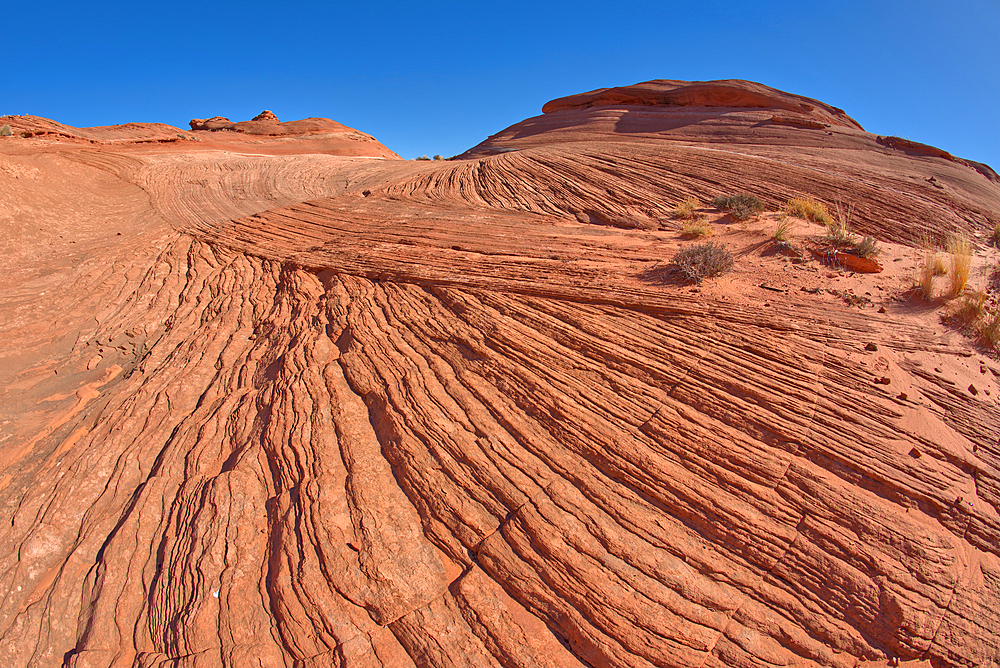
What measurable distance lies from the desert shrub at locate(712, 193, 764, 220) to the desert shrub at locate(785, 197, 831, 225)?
1.82ft

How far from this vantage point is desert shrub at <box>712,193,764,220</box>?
29.3 feet

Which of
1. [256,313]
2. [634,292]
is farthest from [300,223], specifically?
[634,292]

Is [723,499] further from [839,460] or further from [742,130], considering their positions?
[742,130]

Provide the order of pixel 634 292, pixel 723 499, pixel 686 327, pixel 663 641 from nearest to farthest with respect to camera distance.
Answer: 1. pixel 663 641
2. pixel 723 499
3. pixel 686 327
4. pixel 634 292

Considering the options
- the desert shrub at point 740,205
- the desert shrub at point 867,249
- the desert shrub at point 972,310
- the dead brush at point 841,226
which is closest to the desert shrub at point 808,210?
the dead brush at point 841,226

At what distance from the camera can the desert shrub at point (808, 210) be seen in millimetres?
8447

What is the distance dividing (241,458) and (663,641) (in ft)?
14.2

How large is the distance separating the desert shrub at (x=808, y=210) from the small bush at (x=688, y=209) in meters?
1.70

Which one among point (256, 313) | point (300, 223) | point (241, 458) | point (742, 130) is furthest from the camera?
point (742, 130)

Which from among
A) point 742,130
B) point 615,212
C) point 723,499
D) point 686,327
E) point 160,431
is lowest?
point 160,431

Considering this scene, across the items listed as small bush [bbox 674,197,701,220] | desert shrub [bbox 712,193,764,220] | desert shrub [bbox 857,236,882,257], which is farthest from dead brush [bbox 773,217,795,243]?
small bush [bbox 674,197,701,220]

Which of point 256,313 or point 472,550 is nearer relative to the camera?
point 472,550

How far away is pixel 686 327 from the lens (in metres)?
5.44

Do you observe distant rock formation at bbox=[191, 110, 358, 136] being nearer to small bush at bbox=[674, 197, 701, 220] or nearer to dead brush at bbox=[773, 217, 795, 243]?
small bush at bbox=[674, 197, 701, 220]
